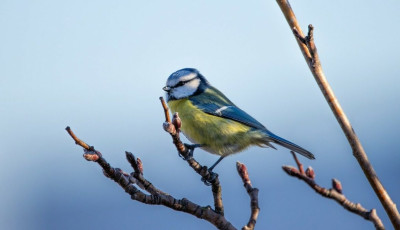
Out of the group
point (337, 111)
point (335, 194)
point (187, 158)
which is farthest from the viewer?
point (187, 158)

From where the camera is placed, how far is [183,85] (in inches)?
140

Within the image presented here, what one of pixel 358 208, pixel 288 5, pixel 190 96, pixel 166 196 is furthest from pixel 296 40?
pixel 190 96

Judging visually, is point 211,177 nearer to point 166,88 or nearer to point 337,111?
point 337,111

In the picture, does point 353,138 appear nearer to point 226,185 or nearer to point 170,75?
point 170,75

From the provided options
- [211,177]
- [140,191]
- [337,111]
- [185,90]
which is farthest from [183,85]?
[337,111]

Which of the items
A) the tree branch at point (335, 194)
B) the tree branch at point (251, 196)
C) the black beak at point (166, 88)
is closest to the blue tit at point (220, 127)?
the black beak at point (166, 88)

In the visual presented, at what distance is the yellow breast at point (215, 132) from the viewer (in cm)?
300

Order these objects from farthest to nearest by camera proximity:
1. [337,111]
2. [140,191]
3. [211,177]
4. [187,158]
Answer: [211,177], [187,158], [140,191], [337,111]

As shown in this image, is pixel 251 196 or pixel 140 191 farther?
pixel 251 196

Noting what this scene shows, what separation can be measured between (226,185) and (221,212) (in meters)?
5.90

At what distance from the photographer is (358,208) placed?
1234 mm

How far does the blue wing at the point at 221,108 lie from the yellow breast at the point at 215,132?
0.12 feet

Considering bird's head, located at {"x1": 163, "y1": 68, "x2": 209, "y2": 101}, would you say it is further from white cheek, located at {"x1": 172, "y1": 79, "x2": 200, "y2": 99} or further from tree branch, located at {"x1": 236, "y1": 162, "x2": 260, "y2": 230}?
tree branch, located at {"x1": 236, "y1": 162, "x2": 260, "y2": 230}

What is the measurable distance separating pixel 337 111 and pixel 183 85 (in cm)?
221
